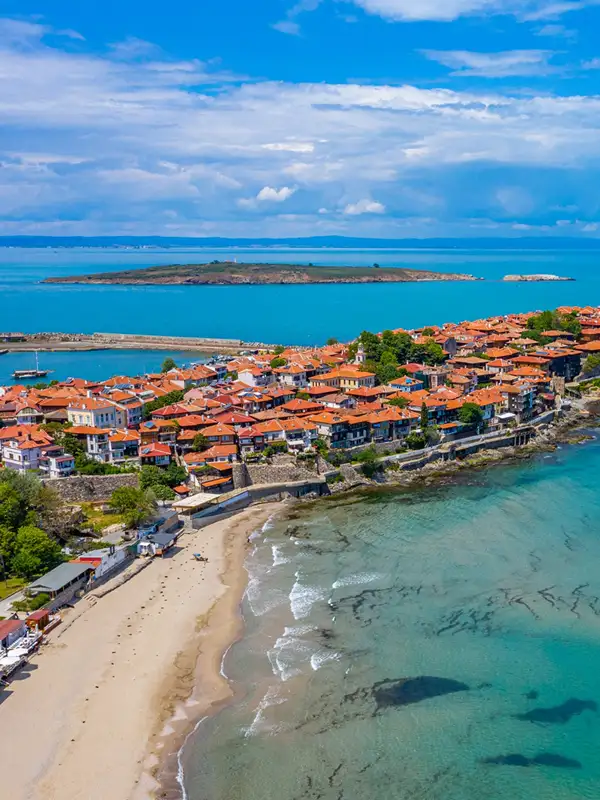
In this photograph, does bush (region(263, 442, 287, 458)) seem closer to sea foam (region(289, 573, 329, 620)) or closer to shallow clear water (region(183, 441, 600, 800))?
shallow clear water (region(183, 441, 600, 800))

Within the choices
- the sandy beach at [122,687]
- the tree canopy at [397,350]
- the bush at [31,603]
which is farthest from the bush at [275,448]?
the tree canopy at [397,350]

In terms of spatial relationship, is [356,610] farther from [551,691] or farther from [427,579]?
[551,691]

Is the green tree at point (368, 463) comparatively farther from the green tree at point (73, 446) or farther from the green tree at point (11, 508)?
the green tree at point (11, 508)

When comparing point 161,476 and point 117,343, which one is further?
point 117,343

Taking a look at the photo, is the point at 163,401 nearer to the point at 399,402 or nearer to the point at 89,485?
the point at 89,485

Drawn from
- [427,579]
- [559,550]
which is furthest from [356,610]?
[559,550]

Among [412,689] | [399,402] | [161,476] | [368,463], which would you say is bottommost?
[412,689]

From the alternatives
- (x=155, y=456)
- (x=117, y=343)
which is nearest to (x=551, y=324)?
(x=155, y=456)

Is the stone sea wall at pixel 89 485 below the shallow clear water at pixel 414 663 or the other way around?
the other way around
